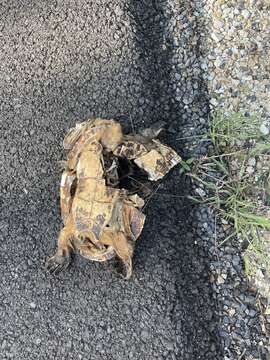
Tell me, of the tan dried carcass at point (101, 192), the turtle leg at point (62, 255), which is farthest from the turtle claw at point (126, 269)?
the turtle leg at point (62, 255)

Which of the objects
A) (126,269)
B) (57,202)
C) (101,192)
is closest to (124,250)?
(126,269)

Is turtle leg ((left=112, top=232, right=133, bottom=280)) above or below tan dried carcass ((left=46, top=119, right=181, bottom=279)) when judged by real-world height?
below

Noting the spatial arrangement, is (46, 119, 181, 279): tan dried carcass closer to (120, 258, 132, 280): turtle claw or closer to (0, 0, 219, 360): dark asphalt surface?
(120, 258, 132, 280): turtle claw

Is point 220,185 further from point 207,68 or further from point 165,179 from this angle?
point 207,68

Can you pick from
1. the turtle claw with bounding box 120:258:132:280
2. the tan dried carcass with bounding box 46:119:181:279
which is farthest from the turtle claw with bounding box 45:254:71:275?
the turtle claw with bounding box 120:258:132:280

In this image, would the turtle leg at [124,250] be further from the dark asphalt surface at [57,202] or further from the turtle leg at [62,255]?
the turtle leg at [62,255]
